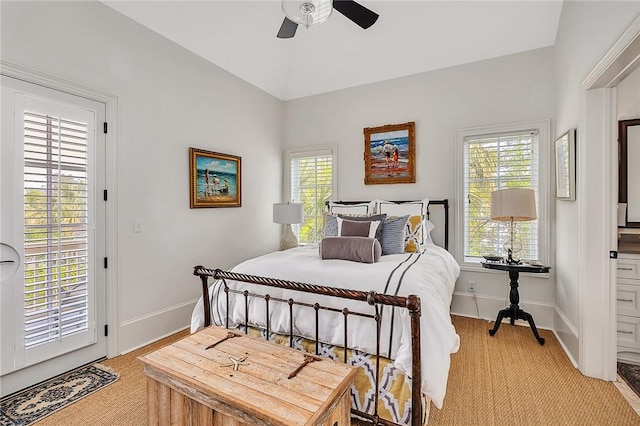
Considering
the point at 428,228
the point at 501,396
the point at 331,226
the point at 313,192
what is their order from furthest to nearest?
the point at 313,192 < the point at 428,228 < the point at 331,226 < the point at 501,396

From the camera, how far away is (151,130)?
9.62 ft

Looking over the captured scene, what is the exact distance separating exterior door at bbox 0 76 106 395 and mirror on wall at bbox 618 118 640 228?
194 inches

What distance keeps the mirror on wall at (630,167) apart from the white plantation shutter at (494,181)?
2.51 feet

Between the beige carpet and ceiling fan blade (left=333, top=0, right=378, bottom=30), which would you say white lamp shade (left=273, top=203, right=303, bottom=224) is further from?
ceiling fan blade (left=333, top=0, right=378, bottom=30)

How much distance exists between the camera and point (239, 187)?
3.94 meters

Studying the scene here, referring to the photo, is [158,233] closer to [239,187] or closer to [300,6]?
[239,187]

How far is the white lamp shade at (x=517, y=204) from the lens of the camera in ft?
9.50

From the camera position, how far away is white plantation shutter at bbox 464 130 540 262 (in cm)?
333

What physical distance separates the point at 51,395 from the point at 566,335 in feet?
13.3

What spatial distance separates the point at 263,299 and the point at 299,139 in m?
3.16

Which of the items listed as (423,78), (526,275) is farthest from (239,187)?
(526,275)

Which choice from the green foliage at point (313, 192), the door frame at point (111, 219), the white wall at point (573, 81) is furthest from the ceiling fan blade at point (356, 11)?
the green foliage at point (313, 192)

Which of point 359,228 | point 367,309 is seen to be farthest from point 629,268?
point 367,309

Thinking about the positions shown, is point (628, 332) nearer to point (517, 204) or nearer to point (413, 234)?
point (517, 204)
